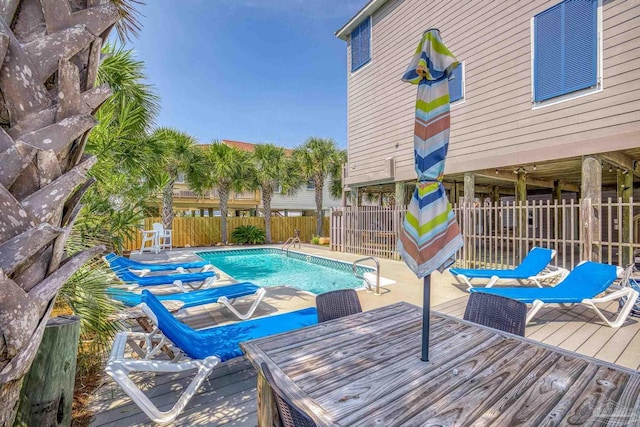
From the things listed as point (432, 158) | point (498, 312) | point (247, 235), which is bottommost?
point (247, 235)

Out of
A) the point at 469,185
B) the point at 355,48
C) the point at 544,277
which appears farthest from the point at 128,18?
the point at 355,48

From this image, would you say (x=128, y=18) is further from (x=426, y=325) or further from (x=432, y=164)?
(x=426, y=325)

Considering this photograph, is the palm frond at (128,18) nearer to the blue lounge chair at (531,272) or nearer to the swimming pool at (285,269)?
the swimming pool at (285,269)

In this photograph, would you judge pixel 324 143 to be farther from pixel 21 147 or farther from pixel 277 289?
pixel 21 147

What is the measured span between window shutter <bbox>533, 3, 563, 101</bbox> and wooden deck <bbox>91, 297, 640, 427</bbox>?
5081 mm

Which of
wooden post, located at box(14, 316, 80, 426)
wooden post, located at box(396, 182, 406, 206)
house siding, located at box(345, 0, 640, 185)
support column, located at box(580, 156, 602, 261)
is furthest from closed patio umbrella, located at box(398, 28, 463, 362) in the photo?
wooden post, located at box(396, 182, 406, 206)

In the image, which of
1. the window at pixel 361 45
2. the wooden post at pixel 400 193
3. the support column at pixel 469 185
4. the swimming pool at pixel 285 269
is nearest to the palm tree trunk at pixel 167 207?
the swimming pool at pixel 285 269

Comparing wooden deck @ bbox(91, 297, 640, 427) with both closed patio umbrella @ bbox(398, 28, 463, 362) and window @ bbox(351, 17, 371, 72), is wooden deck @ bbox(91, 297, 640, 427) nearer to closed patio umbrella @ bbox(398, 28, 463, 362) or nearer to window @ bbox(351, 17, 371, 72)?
closed patio umbrella @ bbox(398, 28, 463, 362)

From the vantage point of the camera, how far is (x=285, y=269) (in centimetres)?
1140

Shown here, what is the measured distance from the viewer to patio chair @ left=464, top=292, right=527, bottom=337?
2.44 metres

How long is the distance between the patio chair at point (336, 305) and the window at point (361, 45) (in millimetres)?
10988

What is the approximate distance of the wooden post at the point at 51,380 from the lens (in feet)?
5.89

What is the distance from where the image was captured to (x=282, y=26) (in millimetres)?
11562

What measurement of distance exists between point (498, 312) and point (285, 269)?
9.39m
